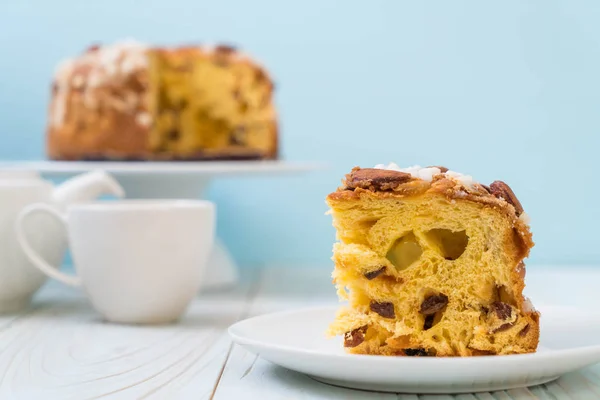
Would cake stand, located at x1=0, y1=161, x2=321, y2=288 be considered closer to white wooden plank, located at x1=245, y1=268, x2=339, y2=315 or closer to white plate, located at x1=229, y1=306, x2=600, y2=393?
white wooden plank, located at x1=245, y1=268, x2=339, y2=315

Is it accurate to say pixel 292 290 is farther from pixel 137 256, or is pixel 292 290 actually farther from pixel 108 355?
pixel 108 355

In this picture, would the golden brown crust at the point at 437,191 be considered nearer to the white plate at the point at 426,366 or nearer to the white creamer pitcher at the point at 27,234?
the white plate at the point at 426,366

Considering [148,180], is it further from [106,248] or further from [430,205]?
[430,205]

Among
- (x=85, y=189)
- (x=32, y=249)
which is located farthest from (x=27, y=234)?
(x=85, y=189)

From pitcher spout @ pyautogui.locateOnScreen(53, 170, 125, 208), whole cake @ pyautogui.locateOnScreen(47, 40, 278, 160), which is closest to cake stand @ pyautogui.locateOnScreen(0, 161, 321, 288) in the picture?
pitcher spout @ pyautogui.locateOnScreen(53, 170, 125, 208)

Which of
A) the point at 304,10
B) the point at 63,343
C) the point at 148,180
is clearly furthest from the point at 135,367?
the point at 304,10

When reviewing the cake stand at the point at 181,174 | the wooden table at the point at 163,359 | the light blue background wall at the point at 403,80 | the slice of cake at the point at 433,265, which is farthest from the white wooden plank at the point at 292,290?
the slice of cake at the point at 433,265
